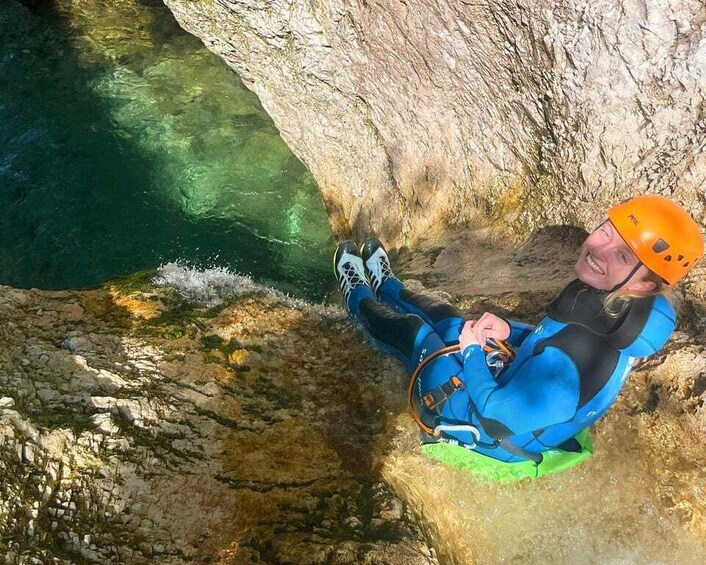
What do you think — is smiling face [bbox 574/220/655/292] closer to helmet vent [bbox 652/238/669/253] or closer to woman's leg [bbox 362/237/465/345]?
helmet vent [bbox 652/238/669/253]

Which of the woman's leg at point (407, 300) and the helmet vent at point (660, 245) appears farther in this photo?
the woman's leg at point (407, 300)

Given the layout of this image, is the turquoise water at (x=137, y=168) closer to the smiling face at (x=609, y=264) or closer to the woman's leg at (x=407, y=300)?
the woman's leg at (x=407, y=300)

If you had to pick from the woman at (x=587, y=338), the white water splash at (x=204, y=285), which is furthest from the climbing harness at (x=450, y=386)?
the white water splash at (x=204, y=285)

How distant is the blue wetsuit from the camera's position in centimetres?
313

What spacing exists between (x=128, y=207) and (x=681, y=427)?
6.85 meters

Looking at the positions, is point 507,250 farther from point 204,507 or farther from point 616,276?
point 204,507

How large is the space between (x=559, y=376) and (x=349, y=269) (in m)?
3.05

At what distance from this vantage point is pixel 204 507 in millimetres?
3408

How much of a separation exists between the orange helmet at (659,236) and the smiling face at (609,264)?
56 mm

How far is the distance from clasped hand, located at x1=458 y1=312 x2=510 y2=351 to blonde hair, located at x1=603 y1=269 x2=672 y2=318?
1.90 feet

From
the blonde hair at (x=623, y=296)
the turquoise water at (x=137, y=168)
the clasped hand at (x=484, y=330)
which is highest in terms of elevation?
the blonde hair at (x=623, y=296)

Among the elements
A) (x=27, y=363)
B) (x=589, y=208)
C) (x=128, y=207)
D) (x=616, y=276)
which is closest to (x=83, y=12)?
(x=128, y=207)

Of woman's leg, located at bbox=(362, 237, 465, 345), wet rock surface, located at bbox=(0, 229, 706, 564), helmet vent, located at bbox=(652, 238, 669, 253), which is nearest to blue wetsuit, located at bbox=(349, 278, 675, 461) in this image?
helmet vent, located at bbox=(652, 238, 669, 253)

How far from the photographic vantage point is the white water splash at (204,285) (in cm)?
522
